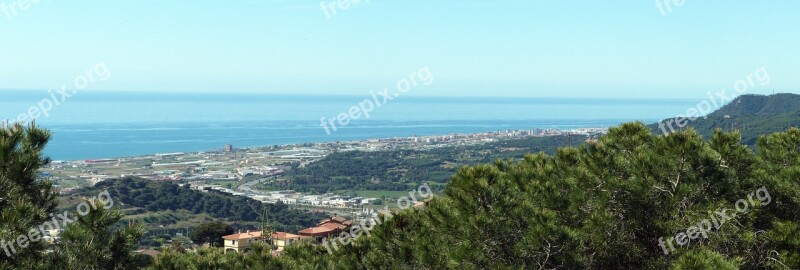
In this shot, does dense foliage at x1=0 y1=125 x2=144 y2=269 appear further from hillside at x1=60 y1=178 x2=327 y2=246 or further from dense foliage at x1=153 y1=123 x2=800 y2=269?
hillside at x1=60 y1=178 x2=327 y2=246

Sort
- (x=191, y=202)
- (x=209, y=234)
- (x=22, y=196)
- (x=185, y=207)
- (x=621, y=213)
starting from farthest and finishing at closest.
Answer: (x=191, y=202) < (x=185, y=207) < (x=209, y=234) < (x=621, y=213) < (x=22, y=196)

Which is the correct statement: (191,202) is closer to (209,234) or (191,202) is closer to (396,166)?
(209,234)

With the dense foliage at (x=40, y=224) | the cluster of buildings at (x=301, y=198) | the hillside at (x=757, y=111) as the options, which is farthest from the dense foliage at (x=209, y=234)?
the hillside at (x=757, y=111)

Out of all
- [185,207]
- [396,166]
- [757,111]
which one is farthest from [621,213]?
[757,111]

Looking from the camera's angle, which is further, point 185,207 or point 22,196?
point 185,207

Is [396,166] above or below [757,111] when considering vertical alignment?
below

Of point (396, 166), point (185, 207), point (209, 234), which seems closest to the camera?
point (209, 234)

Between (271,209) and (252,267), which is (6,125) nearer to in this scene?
(252,267)
